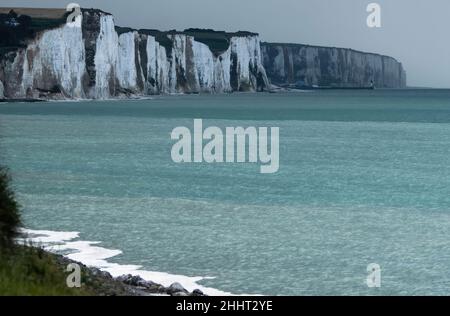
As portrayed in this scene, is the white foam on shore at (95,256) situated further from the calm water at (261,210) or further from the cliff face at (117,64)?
the cliff face at (117,64)

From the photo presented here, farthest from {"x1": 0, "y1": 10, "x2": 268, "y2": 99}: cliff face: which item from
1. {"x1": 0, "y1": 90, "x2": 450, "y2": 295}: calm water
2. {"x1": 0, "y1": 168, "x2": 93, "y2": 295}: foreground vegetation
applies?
{"x1": 0, "y1": 168, "x2": 93, "y2": 295}: foreground vegetation

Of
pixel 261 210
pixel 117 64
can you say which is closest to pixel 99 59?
pixel 117 64

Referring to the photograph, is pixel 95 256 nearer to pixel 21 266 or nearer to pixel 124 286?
pixel 124 286

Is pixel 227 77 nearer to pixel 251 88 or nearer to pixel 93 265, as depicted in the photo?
pixel 251 88

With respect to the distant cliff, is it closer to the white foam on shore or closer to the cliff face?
the cliff face

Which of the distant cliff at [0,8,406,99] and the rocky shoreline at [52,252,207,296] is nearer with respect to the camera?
the rocky shoreline at [52,252,207,296]
